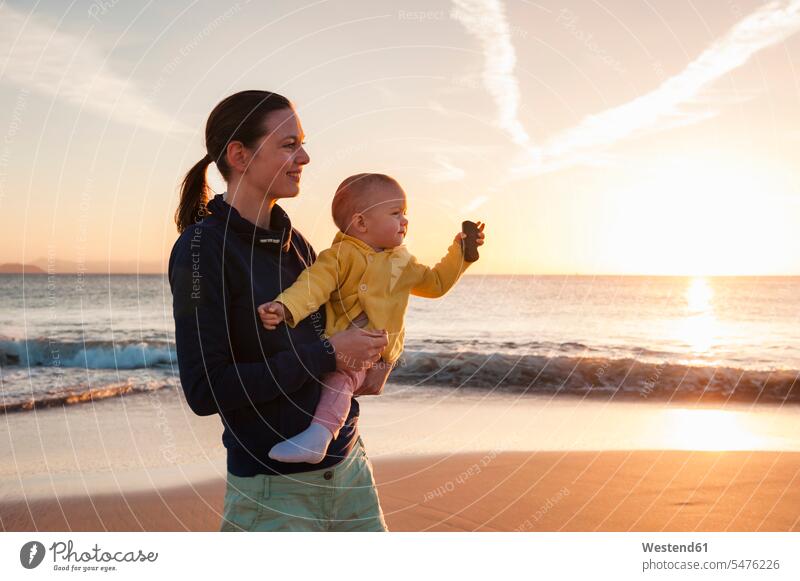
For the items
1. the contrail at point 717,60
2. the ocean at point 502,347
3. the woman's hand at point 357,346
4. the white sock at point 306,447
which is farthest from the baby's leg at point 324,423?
the ocean at point 502,347

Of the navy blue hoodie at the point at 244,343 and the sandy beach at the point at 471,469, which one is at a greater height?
the navy blue hoodie at the point at 244,343

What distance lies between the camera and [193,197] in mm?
2869

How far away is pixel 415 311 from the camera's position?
1709 centimetres

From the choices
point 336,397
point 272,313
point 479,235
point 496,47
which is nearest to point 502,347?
point 496,47

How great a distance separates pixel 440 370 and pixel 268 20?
290 inches

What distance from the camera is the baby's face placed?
3076 mm

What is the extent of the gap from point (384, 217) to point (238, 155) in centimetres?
64

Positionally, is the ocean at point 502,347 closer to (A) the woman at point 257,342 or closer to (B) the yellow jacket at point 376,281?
(B) the yellow jacket at point 376,281

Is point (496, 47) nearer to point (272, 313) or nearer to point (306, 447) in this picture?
point (272, 313)

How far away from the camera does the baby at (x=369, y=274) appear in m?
2.78

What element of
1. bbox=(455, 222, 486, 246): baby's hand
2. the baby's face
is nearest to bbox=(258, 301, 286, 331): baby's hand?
the baby's face

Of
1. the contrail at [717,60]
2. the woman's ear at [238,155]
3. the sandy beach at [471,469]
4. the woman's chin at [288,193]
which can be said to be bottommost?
the sandy beach at [471,469]

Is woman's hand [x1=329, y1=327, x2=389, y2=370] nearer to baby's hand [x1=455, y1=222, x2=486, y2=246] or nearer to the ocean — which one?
baby's hand [x1=455, y1=222, x2=486, y2=246]

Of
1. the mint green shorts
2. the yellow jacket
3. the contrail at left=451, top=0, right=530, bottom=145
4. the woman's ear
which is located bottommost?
the mint green shorts
